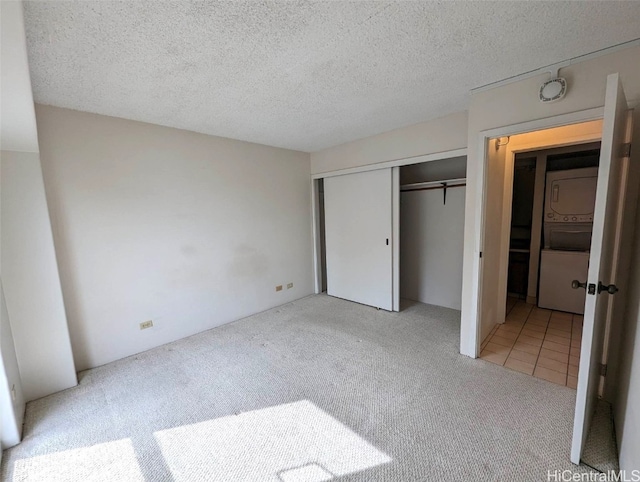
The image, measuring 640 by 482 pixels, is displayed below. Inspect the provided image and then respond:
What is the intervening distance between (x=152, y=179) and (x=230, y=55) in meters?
1.71

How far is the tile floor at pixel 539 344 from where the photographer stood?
230 centimetres

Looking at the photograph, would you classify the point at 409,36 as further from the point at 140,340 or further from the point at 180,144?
the point at 140,340

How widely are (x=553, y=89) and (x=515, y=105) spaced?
0.77 ft

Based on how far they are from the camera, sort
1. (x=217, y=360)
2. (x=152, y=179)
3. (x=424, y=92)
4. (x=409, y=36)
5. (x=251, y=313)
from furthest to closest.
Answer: (x=251, y=313) → (x=152, y=179) → (x=217, y=360) → (x=424, y=92) → (x=409, y=36)

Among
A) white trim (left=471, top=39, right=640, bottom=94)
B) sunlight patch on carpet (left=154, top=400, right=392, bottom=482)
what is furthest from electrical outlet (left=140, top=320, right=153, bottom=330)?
white trim (left=471, top=39, right=640, bottom=94)

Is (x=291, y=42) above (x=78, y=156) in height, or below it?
above

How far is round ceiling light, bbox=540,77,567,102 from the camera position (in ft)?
6.12

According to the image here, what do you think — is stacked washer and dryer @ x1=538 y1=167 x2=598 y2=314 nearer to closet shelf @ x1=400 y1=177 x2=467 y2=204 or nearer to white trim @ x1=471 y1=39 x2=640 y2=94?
closet shelf @ x1=400 y1=177 x2=467 y2=204

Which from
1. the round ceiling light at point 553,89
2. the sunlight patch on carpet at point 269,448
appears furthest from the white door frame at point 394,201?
the sunlight patch on carpet at point 269,448

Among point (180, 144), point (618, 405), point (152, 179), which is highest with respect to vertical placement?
point (180, 144)

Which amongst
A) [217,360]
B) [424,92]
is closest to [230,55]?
[424,92]

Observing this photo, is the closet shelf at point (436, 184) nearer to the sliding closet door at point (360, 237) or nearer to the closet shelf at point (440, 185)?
the closet shelf at point (440, 185)

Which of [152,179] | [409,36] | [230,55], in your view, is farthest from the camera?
[152,179]

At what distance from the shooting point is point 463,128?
274 cm
